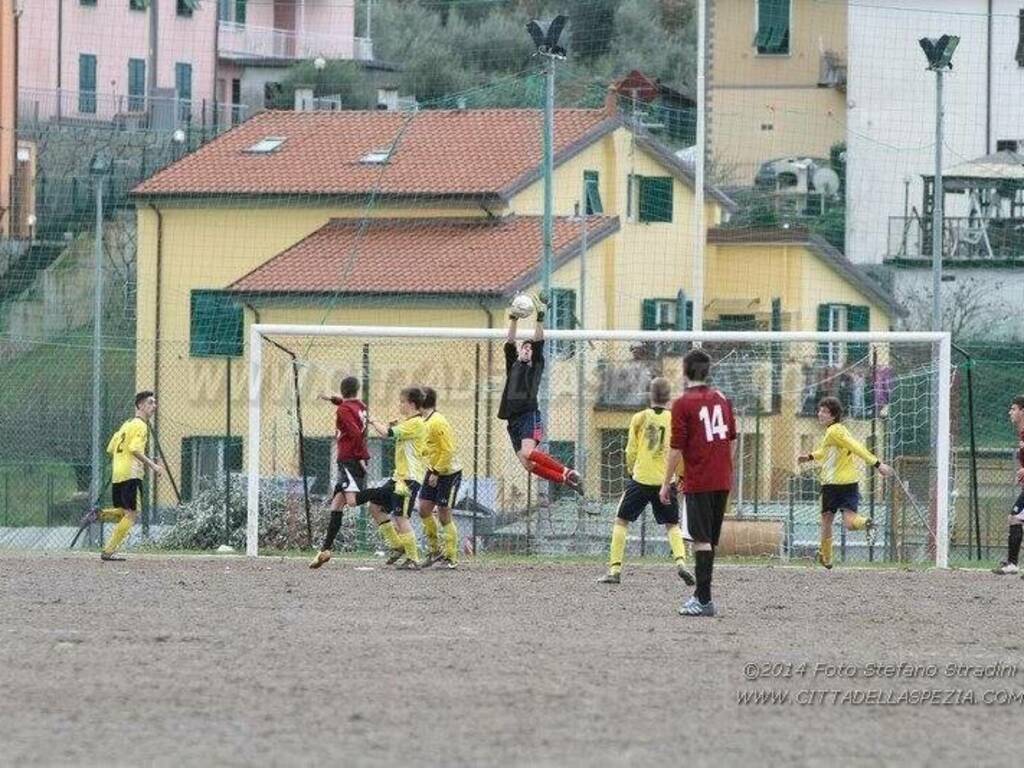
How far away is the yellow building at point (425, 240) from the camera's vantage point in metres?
35.8

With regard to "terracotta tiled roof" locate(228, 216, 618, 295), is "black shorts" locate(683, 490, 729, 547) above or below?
below

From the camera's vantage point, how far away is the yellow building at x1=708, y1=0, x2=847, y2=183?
52.4 meters

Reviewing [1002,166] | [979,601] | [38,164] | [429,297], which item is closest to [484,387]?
[979,601]

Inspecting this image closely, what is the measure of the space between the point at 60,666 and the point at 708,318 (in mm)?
24964

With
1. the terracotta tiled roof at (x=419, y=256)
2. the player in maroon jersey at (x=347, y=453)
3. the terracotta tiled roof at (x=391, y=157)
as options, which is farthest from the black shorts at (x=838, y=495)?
the terracotta tiled roof at (x=391, y=157)

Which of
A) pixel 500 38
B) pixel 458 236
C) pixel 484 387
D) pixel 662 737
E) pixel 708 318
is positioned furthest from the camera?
pixel 500 38

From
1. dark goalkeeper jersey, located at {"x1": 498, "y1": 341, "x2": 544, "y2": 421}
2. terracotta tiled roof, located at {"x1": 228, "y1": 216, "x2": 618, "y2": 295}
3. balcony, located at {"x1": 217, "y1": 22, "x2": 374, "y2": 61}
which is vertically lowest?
dark goalkeeper jersey, located at {"x1": 498, "y1": 341, "x2": 544, "y2": 421}

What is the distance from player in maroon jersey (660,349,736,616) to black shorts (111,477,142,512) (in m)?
7.59

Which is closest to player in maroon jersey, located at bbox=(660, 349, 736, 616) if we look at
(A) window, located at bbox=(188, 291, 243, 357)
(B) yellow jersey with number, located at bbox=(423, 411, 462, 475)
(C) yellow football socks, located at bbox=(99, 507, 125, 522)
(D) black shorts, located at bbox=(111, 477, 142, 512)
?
(B) yellow jersey with number, located at bbox=(423, 411, 462, 475)

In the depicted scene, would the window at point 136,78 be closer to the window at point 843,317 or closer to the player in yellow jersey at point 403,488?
the window at point 843,317

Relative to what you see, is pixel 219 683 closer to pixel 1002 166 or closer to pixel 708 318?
pixel 708 318

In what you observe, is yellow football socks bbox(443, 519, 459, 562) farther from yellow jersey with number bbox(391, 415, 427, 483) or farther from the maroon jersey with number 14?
the maroon jersey with number 14

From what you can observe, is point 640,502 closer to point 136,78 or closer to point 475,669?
point 475,669

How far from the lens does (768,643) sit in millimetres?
13203
